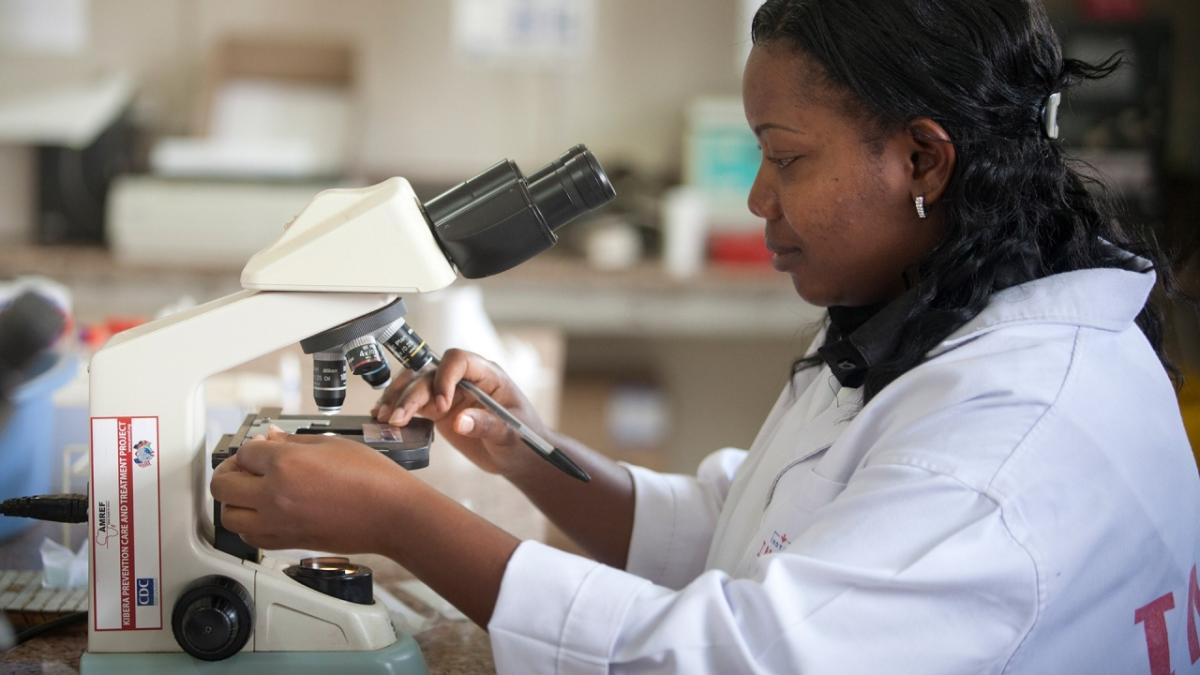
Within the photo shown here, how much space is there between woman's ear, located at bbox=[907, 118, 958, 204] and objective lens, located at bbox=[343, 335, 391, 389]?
48 centimetres

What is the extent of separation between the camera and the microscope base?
0.97m

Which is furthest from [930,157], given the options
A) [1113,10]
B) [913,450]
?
[1113,10]

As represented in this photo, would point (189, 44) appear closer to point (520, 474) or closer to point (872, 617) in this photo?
point (520, 474)

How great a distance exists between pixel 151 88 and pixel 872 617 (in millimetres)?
3627

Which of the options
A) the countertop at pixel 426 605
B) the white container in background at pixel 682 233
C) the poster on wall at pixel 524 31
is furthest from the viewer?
the poster on wall at pixel 524 31

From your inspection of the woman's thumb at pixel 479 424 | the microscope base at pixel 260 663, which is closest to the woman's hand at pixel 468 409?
the woman's thumb at pixel 479 424

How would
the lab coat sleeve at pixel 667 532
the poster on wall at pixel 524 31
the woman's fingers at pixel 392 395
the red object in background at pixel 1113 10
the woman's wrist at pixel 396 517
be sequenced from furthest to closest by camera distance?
the poster on wall at pixel 524 31, the red object in background at pixel 1113 10, the lab coat sleeve at pixel 667 532, the woman's fingers at pixel 392 395, the woman's wrist at pixel 396 517

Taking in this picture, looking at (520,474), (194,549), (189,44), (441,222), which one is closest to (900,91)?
(441,222)

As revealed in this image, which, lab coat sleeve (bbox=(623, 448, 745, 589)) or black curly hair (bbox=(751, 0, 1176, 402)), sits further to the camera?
lab coat sleeve (bbox=(623, 448, 745, 589))

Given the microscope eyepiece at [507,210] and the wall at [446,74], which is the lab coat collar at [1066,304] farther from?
the wall at [446,74]

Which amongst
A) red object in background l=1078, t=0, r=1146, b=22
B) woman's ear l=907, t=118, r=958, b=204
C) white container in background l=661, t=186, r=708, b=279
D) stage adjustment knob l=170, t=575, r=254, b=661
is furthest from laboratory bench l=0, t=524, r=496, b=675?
red object in background l=1078, t=0, r=1146, b=22

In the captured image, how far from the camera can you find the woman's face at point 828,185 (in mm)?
1028

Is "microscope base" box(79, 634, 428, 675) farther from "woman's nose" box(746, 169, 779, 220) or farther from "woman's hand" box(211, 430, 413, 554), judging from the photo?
"woman's nose" box(746, 169, 779, 220)

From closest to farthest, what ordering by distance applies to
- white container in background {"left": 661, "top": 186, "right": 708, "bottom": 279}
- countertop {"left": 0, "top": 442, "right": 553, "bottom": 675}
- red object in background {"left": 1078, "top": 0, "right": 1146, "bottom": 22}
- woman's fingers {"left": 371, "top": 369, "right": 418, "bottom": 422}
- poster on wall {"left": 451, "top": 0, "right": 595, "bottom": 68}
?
countertop {"left": 0, "top": 442, "right": 553, "bottom": 675}, woman's fingers {"left": 371, "top": 369, "right": 418, "bottom": 422}, white container in background {"left": 661, "top": 186, "right": 708, "bottom": 279}, red object in background {"left": 1078, "top": 0, "right": 1146, "bottom": 22}, poster on wall {"left": 451, "top": 0, "right": 595, "bottom": 68}
